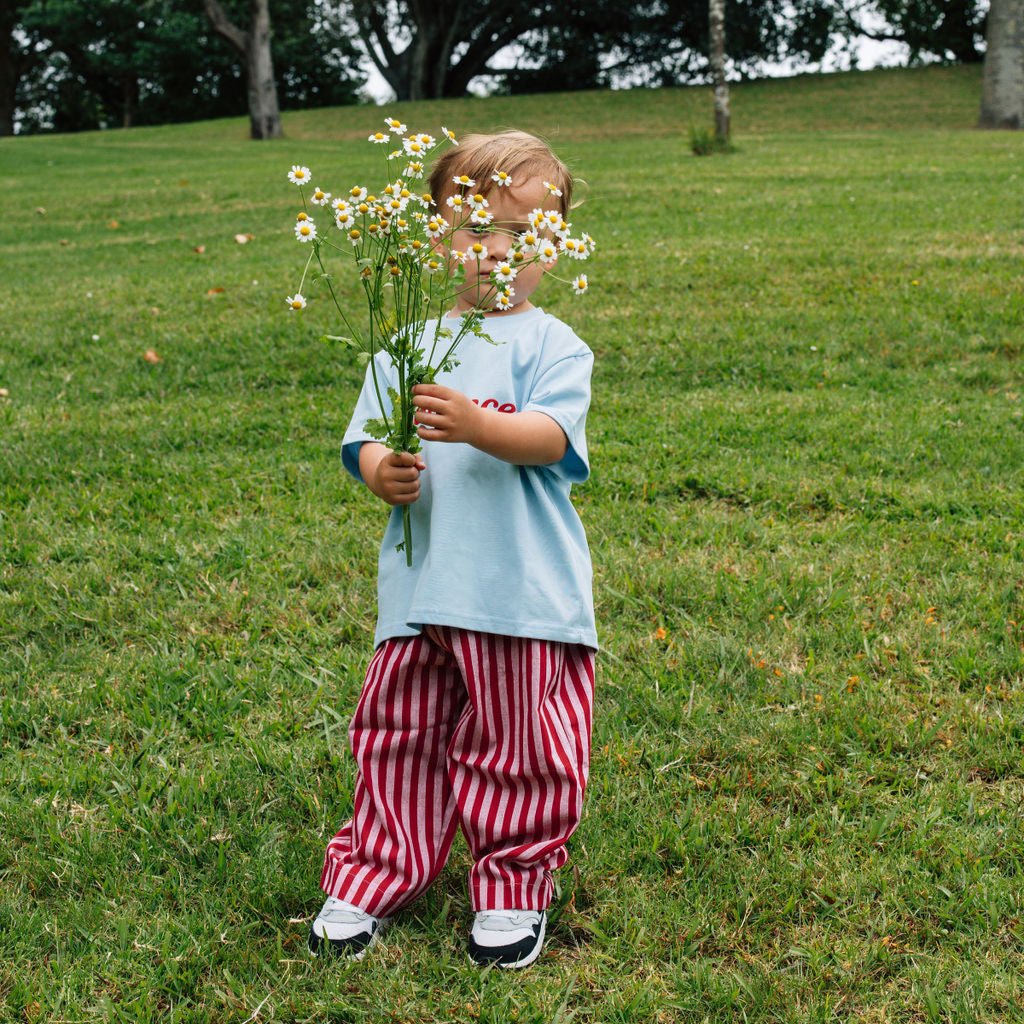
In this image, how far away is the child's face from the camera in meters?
2.04

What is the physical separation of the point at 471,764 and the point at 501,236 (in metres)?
0.98

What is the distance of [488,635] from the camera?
6.69 feet

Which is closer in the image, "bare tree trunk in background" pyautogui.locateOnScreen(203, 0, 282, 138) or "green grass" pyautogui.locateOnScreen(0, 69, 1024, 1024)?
"green grass" pyautogui.locateOnScreen(0, 69, 1024, 1024)

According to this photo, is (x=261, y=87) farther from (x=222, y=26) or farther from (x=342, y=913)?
(x=342, y=913)

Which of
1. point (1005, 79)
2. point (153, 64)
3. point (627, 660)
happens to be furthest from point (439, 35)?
point (627, 660)

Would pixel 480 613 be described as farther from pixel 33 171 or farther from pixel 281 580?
pixel 33 171

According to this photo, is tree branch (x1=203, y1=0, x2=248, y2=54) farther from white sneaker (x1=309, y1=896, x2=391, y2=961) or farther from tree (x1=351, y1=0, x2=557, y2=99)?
white sneaker (x1=309, y1=896, x2=391, y2=961)

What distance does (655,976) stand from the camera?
80.4 inches

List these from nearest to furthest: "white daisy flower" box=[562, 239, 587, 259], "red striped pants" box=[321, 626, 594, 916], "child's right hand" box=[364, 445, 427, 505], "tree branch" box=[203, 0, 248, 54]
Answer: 1. "white daisy flower" box=[562, 239, 587, 259]
2. "child's right hand" box=[364, 445, 427, 505]
3. "red striped pants" box=[321, 626, 594, 916]
4. "tree branch" box=[203, 0, 248, 54]

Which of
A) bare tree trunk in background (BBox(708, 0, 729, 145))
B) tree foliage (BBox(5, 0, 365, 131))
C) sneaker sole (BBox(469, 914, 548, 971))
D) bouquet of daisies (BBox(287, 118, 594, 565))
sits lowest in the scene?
sneaker sole (BBox(469, 914, 548, 971))

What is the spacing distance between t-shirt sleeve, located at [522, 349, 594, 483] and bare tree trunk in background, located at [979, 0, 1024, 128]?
22159 mm

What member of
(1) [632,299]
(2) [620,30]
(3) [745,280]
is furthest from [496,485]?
(2) [620,30]

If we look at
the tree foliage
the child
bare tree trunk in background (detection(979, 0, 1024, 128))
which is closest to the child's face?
the child

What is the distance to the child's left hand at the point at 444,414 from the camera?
185 cm
